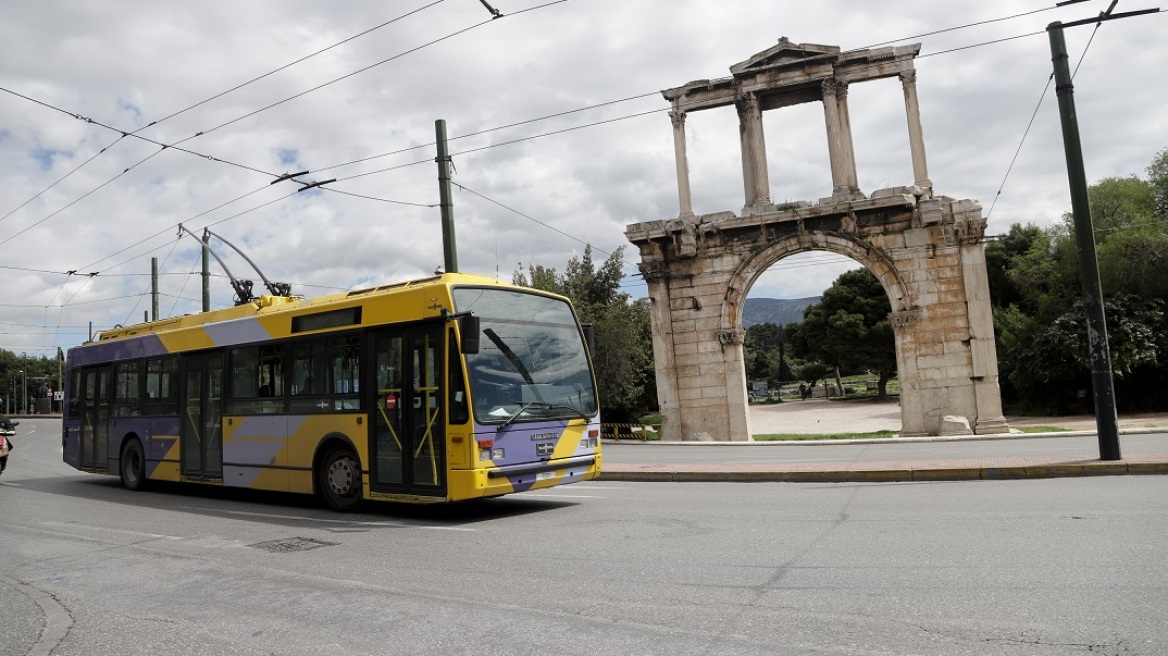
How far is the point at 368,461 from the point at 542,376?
A: 8.15ft

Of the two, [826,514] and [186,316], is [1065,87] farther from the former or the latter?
[186,316]

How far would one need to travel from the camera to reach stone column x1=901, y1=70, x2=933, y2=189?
→ 2492 cm

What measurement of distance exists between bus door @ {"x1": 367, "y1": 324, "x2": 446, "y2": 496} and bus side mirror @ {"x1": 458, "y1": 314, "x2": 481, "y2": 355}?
573 mm

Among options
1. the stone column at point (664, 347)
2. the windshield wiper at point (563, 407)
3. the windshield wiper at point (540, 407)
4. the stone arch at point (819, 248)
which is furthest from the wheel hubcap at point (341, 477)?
the stone arch at point (819, 248)

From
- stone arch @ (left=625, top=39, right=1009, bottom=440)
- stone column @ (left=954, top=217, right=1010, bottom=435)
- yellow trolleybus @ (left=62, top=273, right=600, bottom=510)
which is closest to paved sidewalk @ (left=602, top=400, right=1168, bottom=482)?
stone column @ (left=954, top=217, right=1010, bottom=435)

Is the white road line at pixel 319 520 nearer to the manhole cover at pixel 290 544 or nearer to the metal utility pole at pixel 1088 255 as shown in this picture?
the manhole cover at pixel 290 544

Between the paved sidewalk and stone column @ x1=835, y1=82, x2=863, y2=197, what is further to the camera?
stone column @ x1=835, y1=82, x2=863, y2=197

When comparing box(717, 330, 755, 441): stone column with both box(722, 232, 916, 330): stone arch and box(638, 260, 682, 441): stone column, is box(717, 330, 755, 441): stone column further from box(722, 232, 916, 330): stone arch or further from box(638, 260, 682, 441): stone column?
box(638, 260, 682, 441): stone column

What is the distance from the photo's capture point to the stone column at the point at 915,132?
2492 cm

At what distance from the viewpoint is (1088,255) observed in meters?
11.8

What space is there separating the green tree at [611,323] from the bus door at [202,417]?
17.3 m

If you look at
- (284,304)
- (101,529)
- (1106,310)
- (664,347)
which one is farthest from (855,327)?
(101,529)

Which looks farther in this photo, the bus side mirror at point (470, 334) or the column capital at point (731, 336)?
the column capital at point (731, 336)

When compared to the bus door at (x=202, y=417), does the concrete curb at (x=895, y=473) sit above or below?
below
